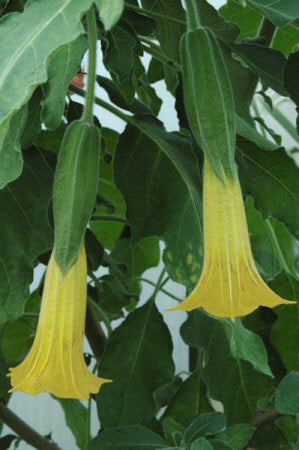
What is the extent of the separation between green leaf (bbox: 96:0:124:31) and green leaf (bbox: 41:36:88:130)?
0.34 feet

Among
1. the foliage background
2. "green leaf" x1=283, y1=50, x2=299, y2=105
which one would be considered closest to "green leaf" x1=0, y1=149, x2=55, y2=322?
the foliage background

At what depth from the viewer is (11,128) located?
1.13ft

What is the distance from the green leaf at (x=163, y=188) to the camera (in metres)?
0.54

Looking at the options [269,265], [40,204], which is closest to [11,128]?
[40,204]

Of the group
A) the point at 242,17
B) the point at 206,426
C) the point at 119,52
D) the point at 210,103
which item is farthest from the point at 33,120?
the point at 242,17

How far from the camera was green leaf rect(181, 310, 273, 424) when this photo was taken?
2.18 ft

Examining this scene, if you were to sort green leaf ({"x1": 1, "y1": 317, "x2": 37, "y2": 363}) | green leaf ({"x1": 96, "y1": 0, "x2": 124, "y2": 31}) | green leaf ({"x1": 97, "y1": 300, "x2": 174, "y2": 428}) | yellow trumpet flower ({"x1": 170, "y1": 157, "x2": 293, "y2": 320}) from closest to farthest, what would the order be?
green leaf ({"x1": 96, "y1": 0, "x2": 124, "y2": 31}), yellow trumpet flower ({"x1": 170, "y1": 157, "x2": 293, "y2": 320}), green leaf ({"x1": 97, "y1": 300, "x2": 174, "y2": 428}), green leaf ({"x1": 1, "y1": 317, "x2": 37, "y2": 363})

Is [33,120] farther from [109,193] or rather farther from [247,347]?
[109,193]

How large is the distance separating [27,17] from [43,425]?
1387 mm

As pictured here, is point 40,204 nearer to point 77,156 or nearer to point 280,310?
point 77,156

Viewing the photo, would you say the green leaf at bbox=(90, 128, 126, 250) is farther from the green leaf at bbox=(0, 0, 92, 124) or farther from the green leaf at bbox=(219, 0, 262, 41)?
the green leaf at bbox=(0, 0, 92, 124)

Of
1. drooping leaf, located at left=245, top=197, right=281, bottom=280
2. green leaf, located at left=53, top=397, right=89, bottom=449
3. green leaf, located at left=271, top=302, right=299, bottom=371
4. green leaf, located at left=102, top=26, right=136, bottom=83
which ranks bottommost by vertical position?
green leaf, located at left=53, top=397, right=89, bottom=449

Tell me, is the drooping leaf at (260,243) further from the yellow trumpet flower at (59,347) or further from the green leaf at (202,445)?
the yellow trumpet flower at (59,347)

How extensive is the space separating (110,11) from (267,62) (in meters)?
0.29
